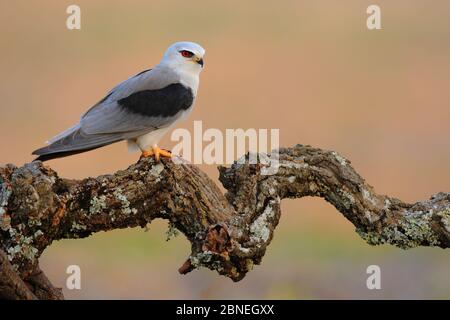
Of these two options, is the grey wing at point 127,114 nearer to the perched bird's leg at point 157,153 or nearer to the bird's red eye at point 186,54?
the bird's red eye at point 186,54

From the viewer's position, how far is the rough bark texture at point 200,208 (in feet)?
20.0

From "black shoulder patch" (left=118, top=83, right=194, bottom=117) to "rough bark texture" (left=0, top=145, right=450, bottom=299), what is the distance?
39.7 inches

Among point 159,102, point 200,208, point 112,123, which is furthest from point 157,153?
point 159,102

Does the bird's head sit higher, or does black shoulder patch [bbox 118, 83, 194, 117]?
the bird's head

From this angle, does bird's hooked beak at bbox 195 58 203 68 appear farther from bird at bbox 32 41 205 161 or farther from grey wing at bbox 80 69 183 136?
grey wing at bbox 80 69 183 136

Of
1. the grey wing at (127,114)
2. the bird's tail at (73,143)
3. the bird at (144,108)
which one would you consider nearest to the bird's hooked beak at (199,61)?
the bird at (144,108)

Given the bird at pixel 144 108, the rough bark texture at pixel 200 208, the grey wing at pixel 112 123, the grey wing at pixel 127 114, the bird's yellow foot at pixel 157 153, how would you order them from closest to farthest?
the rough bark texture at pixel 200 208, the bird's yellow foot at pixel 157 153, the grey wing at pixel 112 123, the bird at pixel 144 108, the grey wing at pixel 127 114

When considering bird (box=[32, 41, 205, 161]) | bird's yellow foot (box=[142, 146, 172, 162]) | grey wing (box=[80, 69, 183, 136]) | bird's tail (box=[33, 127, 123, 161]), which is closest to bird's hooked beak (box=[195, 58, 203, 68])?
bird (box=[32, 41, 205, 161])

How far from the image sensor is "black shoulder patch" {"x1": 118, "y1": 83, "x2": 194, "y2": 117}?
25.4 feet

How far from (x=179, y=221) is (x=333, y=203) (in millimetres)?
1569

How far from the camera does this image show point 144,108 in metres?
7.73

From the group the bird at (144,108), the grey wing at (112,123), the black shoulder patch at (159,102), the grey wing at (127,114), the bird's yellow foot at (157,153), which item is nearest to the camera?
the bird's yellow foot at (157,153)

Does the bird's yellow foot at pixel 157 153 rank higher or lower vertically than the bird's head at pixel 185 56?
lower

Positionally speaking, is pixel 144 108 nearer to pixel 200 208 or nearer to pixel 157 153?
pixel 157 153
